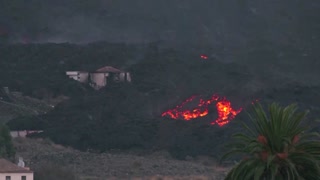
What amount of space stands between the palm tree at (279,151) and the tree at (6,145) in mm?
55062

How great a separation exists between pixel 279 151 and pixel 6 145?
187ft

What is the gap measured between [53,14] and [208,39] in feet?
50.7

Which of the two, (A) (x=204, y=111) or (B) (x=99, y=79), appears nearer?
(A) (x=204, y=111)

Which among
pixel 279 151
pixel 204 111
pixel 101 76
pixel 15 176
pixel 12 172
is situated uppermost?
pixel 101 76

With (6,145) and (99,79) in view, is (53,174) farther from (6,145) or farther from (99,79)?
(99,79)

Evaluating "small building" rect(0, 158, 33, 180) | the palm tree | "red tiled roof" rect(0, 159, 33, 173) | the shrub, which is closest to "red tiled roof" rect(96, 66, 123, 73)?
the shrub


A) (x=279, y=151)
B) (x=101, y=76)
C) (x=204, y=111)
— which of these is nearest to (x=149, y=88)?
(x=101, y=76)

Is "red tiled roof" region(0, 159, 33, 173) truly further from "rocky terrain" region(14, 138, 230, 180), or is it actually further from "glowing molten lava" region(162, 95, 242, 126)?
"glowing molten lava" region(162, 95, 242, 126)

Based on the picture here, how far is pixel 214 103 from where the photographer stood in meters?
105

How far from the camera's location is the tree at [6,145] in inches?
3130

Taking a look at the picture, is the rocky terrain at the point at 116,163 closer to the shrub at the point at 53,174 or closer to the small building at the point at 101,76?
the shrub at the point at 53,174

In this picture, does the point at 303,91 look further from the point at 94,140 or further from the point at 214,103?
the point at 94,140

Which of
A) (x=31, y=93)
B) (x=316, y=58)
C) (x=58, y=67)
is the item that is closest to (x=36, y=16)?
(x=58, y=67)

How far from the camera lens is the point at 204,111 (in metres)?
105
